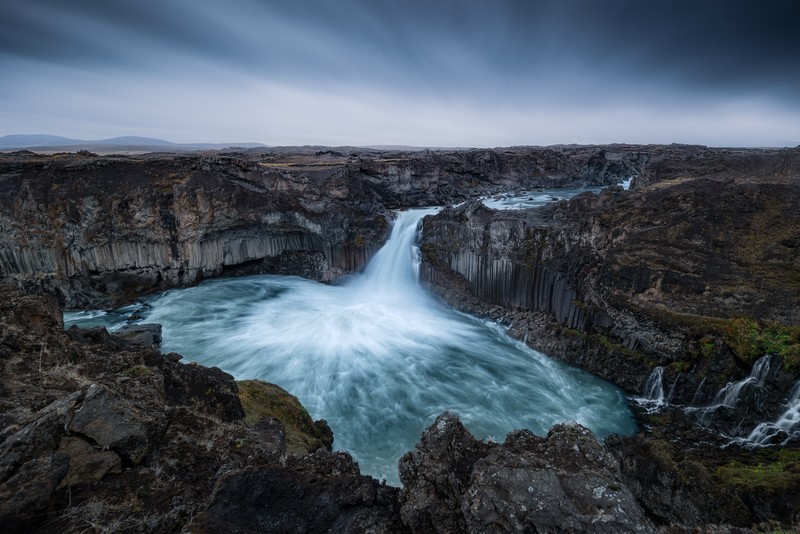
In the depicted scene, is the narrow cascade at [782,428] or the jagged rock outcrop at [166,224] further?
the jagged rock outcrop at [166,224]

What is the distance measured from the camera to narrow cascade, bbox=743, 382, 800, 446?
10.5 metres

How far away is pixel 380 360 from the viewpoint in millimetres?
17391

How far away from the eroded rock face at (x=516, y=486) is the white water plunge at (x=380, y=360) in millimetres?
6390

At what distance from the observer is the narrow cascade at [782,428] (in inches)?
415

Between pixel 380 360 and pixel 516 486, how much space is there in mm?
13555

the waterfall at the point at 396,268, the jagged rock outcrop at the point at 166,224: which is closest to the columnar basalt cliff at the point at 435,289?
the jagged rock outcrop at the point at 166,224

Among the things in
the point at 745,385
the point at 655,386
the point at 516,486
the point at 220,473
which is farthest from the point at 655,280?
the point at 220,473

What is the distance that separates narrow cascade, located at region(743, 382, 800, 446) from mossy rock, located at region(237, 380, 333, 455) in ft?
41.4

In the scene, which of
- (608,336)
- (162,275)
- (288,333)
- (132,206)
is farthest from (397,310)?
(132,206)

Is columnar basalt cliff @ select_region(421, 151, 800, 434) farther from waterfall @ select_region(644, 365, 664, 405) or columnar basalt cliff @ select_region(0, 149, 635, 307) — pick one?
columnar basalt cliff @ select_region(0, 149, 635, 307)

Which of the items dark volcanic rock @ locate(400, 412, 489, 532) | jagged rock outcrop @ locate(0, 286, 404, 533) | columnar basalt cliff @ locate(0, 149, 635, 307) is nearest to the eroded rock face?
dark volcanic rock @ locate(400, 412, 489, 532)

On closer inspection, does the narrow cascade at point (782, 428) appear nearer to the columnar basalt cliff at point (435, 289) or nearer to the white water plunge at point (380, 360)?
the columnar basalt cliff at point (435, 289)

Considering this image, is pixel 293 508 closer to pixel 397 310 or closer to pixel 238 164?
pixel 397 310

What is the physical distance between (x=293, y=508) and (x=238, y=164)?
94.6 feet
